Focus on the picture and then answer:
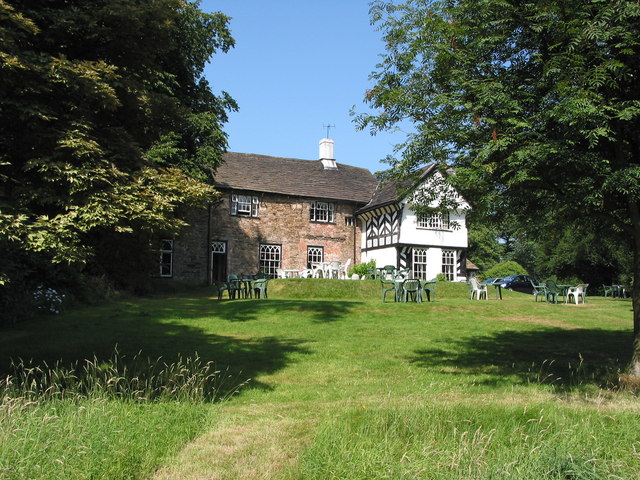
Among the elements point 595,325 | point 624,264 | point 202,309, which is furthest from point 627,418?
point 624,264

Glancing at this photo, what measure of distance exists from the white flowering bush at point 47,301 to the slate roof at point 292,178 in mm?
16859

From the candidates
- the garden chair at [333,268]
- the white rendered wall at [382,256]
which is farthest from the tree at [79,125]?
the white rendered wall at [382,256]

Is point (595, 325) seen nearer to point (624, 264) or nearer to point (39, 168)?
point (39, 168)

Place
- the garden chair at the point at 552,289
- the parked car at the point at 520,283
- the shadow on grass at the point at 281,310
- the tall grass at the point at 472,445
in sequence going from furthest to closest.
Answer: the parked car at the point at 520,283
the garden chair at the point at 552,289
the shadow on grass at the point at 281,310
the tall grass at the point at 472,445

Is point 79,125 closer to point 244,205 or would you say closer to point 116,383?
point 116,383

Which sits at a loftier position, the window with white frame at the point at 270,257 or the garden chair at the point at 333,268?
the window with white frame at the point at 270,257

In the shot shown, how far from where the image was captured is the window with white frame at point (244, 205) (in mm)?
33284

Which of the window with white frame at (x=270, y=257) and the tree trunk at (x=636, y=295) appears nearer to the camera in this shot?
the tree trunk at (x=636, y=295)

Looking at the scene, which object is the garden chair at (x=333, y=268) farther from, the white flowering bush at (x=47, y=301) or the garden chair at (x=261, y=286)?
the white flowering bush at (x=47, y=301)

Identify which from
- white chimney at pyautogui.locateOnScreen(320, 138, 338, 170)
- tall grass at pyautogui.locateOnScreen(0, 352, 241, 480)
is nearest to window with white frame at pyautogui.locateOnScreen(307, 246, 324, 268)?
white chimney at pyautogui.locateOnScreen(320, 138, 338, 170)

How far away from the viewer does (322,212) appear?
3538cm

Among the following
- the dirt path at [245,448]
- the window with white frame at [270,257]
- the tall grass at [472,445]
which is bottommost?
the dirt path at [245,448]

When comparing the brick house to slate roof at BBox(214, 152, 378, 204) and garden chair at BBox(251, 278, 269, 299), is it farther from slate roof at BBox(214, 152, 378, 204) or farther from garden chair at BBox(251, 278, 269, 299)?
garden chair at BBox(251, 278, 269, 299)

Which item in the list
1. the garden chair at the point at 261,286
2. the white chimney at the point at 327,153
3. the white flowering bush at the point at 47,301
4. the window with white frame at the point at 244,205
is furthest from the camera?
the white chimney at the point at 327,153
